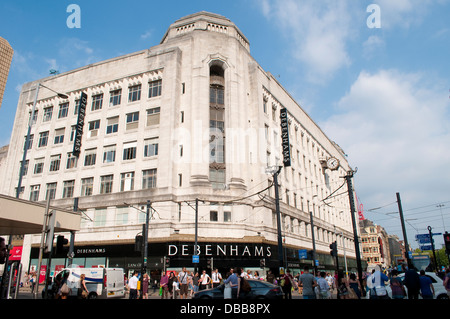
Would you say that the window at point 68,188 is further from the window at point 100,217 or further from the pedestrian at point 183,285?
the pedestrian at point 183,285

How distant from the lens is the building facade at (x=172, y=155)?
35.6 meters

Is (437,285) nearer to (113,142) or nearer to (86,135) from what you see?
(113,142)

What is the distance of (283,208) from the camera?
44.2 meters

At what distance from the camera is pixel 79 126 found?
1725 inches

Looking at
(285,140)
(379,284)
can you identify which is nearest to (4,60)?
(285,140)

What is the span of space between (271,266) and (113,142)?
23.7m

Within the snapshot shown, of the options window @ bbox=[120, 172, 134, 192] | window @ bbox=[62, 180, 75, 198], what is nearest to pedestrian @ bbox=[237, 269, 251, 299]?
window @ bbox=[120, 172, 134, 192]

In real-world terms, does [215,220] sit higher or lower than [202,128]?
lower

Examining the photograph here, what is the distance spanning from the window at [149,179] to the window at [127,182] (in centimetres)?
168

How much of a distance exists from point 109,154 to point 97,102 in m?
8.25

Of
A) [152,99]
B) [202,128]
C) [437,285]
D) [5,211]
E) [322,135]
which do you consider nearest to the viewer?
[5,211]

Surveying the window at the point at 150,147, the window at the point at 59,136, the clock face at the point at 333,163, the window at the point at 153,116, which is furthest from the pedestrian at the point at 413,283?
the clock face at the point at 333,163

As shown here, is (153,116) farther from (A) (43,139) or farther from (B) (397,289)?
(B) (397,289)

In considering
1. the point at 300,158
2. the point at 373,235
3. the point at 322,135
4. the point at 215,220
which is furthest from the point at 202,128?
the point at 373,235
